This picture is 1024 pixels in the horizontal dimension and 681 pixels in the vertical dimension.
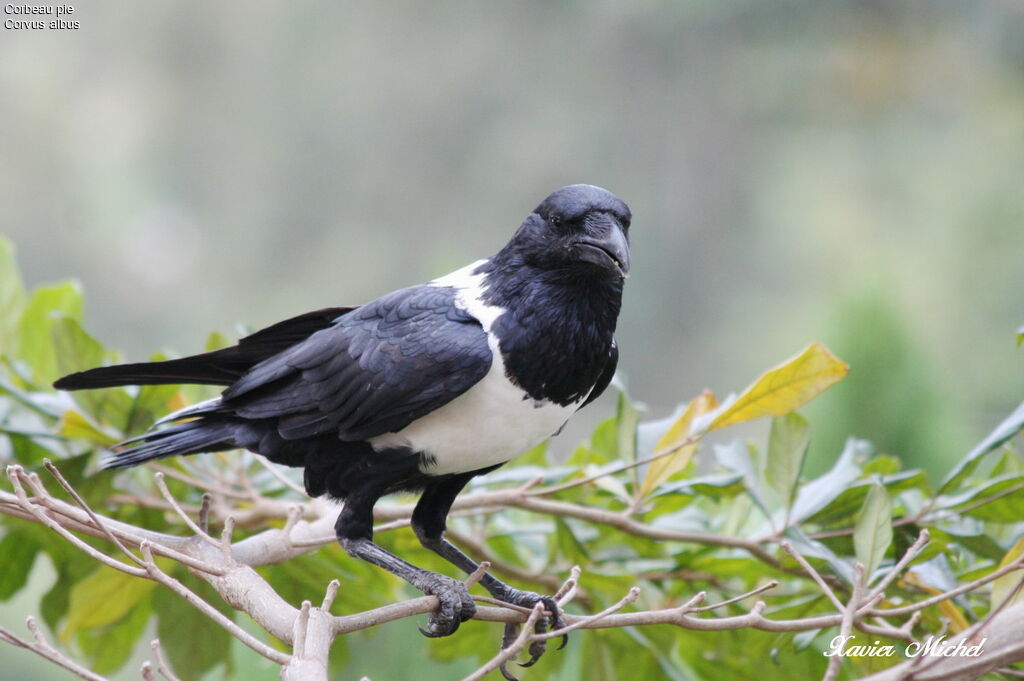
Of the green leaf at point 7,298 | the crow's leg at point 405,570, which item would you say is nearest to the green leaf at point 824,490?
the crow's leg at point 405,570

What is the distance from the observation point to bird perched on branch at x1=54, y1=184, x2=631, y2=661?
40.3 inches

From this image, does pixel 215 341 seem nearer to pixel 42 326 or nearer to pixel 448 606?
pixel 42 326

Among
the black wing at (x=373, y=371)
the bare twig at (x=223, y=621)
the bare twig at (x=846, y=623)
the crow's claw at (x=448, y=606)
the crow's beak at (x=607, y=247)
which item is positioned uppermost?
the crow's beak at (x=607, y=247)

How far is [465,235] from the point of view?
4.79m

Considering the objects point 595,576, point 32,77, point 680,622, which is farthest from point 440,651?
point 32,77

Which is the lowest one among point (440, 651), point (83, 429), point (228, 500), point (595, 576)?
point (440, 651)

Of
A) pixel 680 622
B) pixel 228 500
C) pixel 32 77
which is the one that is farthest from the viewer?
pixel 32 77

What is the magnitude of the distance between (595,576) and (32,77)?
419cm

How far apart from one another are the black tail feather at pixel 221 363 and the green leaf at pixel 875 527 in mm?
588

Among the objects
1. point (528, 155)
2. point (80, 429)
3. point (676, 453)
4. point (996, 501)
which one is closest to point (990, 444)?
point (996, 501)

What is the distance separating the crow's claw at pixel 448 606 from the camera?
3.28 feet

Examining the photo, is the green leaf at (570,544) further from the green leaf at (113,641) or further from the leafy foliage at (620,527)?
the green leaf at (113,641)

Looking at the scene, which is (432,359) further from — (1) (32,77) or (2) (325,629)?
(1) (32,77)

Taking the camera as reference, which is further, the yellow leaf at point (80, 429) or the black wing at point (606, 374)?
the yellow leaf at point (80, 429)
